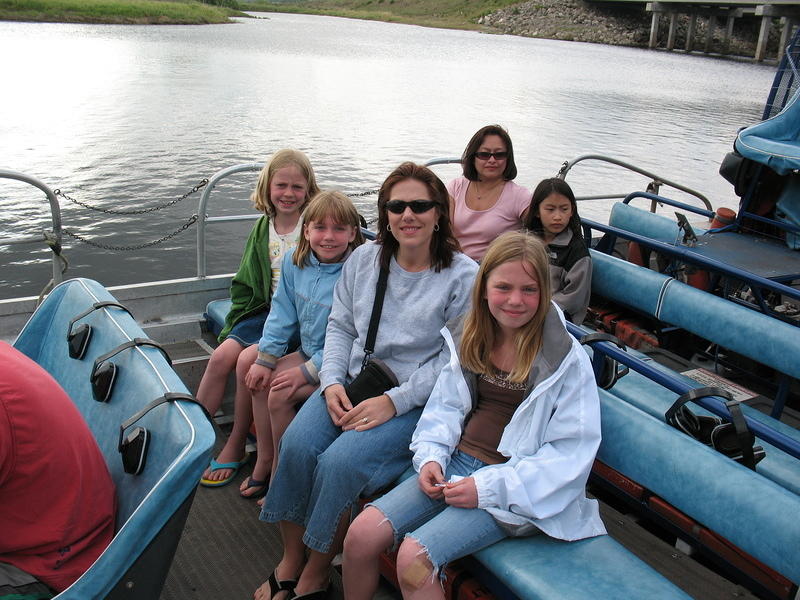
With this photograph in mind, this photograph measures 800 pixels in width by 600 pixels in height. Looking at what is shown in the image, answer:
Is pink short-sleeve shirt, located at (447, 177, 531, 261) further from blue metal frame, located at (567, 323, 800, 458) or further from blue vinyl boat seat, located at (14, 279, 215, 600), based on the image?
blue vinyl boat seat, located at (14, 279, 215, 600)

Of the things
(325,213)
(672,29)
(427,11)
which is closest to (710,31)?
(672,29)

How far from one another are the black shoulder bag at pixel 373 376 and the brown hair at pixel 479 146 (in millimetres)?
1510

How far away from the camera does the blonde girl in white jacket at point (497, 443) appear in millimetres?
2123

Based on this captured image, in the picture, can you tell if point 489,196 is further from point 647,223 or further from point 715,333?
point 647,223

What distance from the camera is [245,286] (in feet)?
12.0

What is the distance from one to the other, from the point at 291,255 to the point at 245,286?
549 mm

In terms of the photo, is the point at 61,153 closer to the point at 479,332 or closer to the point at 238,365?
the point at 238,365

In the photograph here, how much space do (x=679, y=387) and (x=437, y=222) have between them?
1.03 metres

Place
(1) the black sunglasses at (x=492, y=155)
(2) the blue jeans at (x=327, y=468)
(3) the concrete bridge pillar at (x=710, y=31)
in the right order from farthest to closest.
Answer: (3) the concrete bridge pillar at (x=710, y=31)
(1) the black sunglasses at (x=492, y=155)
(2) the blue jeans at (x=327, y=468)

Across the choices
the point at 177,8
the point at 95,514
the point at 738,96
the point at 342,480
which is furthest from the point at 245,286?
the point at 177,8

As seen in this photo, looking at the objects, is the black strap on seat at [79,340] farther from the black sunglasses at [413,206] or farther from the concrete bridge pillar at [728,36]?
the concrete bridge pillar at [728,36]

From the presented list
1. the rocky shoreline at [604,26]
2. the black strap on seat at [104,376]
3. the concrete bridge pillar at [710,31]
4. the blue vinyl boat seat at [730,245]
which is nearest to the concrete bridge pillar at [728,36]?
the rocky shoreline at [604,26]

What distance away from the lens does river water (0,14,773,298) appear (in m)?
10.4

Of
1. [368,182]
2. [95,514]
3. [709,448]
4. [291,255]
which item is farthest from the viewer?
[368,182]
